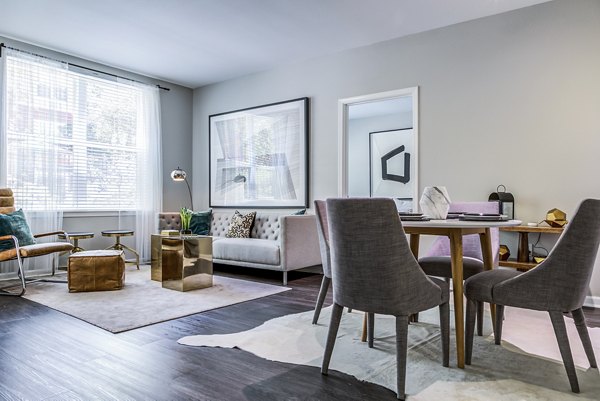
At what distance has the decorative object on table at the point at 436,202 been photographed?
2447mm

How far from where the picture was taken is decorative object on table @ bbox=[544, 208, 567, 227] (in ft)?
11.6

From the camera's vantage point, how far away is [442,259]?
2.88 metres

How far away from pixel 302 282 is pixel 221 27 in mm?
2860

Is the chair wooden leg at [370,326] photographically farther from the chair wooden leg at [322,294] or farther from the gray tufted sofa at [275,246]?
the gray tufted sofa at [275,246]

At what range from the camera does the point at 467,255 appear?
10.3ft

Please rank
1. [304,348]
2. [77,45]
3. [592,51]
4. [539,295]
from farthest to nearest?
[77,45], [592,51], [304,348], [539,295]

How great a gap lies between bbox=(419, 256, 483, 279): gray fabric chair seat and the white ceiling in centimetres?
239

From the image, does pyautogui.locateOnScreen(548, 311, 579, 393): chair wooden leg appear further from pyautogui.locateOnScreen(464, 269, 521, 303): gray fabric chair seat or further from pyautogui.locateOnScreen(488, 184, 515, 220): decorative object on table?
pyautogui.locateOnScreen(488, 184, 515, 220): decorative object on table

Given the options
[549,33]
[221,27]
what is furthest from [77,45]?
[549,33]

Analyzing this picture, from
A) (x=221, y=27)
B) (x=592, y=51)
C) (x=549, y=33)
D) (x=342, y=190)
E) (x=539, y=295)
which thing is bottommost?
(x=539, y=295)

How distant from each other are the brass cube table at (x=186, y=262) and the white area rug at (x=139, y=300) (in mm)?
85

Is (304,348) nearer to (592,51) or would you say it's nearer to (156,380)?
(156,380)

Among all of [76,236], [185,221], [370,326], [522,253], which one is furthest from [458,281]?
[76,236]

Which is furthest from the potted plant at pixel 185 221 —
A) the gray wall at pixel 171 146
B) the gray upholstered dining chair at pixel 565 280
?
the gray upholstered dining chair at pixel 565 280
